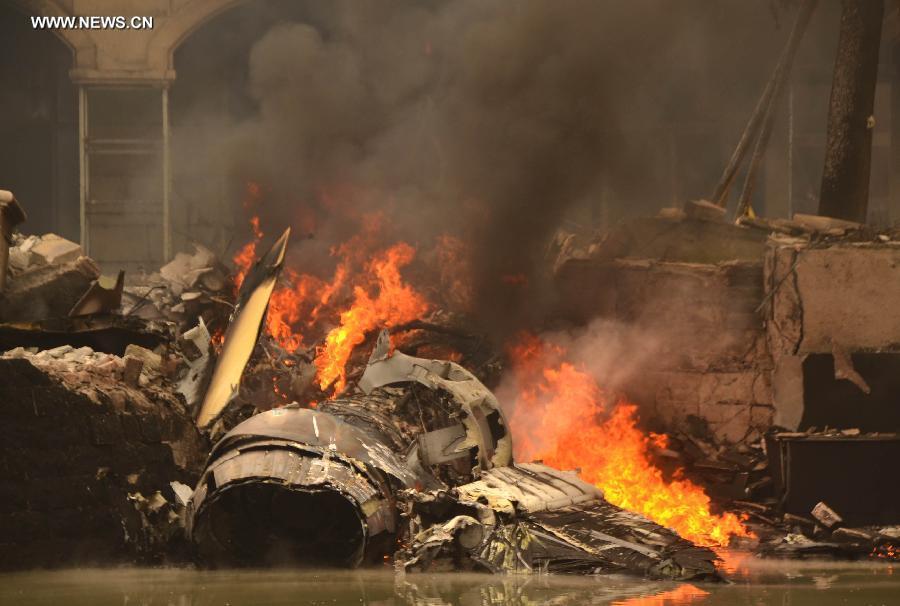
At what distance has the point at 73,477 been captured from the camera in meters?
10.3

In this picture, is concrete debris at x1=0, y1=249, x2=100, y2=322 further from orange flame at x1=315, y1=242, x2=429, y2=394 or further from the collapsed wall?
the collapsed wall

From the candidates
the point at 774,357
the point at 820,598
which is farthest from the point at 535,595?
the point at 774,357

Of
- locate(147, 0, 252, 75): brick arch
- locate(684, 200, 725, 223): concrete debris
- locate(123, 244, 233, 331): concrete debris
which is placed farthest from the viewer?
locate(147, 0, 252, 75): brick arch

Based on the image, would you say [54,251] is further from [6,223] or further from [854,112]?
[854,112]

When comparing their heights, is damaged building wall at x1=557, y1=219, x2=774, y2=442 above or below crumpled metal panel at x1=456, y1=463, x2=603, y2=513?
above

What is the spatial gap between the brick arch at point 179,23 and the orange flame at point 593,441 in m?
7.45

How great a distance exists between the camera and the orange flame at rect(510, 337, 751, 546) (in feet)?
41.7

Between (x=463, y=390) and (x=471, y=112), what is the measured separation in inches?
299

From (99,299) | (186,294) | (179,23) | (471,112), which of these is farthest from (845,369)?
(179,23)

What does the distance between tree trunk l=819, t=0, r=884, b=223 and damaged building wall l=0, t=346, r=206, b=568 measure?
9.13 metres

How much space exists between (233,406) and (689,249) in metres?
5.76

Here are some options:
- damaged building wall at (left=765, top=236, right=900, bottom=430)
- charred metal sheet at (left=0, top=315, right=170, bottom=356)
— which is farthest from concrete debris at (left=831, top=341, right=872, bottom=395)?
charred metal sheet at (left=0, top=315, right=170, bottom=356)

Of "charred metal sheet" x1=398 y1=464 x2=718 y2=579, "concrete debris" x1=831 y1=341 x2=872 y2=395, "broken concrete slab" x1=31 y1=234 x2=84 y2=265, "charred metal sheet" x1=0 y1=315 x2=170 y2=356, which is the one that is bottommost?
"charred metal sheet" x1=398 y1=464 x2=718 y2=579

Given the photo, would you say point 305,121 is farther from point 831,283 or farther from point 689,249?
point 831,283
